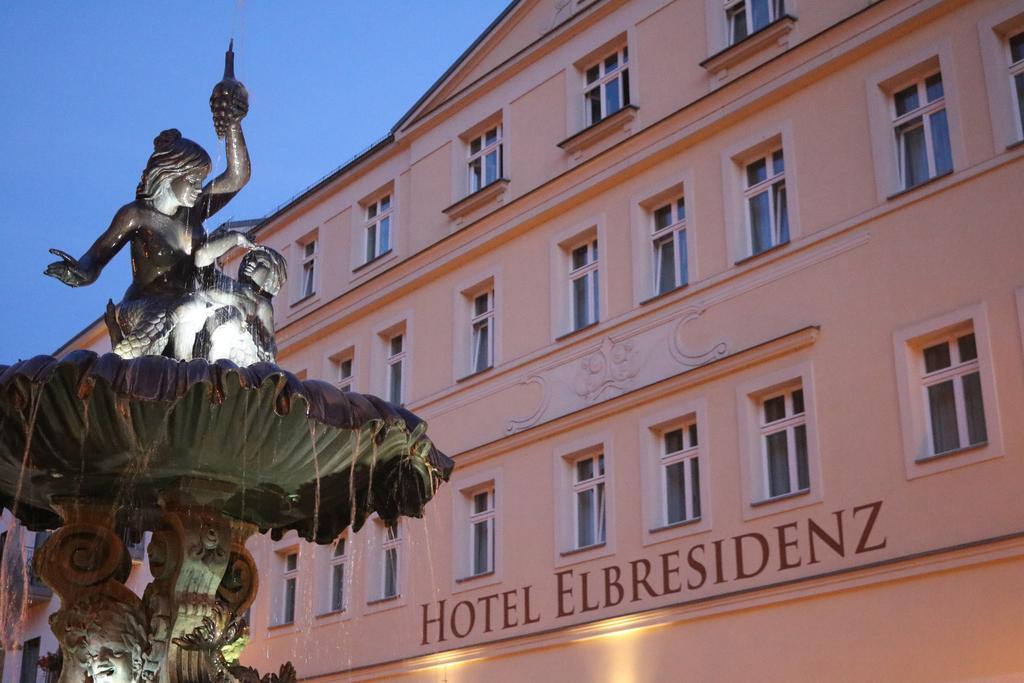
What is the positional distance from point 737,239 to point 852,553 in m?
4.33

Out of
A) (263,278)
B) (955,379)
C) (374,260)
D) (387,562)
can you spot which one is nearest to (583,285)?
(387,562)

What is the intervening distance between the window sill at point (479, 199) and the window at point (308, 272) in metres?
4.47

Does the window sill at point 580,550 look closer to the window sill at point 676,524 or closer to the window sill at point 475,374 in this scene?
the window sill at point 676,524

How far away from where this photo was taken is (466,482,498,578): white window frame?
63.2 ft

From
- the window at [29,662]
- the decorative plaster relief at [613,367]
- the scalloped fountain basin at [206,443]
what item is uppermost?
the decorative plaster relief at [613,367]

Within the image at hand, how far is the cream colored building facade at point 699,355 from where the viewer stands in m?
14.1

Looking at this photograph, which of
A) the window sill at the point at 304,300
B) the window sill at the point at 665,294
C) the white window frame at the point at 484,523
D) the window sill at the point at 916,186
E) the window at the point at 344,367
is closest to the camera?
the window sill at the point at 916,186

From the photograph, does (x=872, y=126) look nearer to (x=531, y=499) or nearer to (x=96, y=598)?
(x=531, y=499)

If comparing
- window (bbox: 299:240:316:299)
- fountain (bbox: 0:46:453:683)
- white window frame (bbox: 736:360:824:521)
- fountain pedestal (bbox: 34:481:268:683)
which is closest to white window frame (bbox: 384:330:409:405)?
window (bbox: 299:240:316:299)

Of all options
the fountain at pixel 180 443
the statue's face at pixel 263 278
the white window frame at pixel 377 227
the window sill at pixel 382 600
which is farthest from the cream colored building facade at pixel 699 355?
the statue's face at pixel 263 278

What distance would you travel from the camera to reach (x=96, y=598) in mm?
8445

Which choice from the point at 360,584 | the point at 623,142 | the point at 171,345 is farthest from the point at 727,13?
the point at 171,345

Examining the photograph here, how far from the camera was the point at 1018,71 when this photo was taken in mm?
14633

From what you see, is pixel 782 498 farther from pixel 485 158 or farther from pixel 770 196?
pixel 485 158
